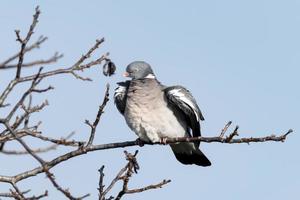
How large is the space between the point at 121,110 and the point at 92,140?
3051mm

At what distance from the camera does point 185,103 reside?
8.34m

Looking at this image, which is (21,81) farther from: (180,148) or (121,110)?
(180,148)

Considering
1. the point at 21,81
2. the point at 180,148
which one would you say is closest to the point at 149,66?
the point at 180,148

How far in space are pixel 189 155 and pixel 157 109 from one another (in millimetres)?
1197

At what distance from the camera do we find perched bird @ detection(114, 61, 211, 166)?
27.3 ft

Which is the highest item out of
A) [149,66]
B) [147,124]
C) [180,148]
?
[149,66]

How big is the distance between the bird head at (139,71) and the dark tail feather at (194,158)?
1238 mm

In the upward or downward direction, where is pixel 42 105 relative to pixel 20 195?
upward

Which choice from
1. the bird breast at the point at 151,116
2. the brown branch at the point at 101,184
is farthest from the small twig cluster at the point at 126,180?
the bird breast at the point at 151,116

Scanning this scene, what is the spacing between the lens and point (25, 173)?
575 centimetres

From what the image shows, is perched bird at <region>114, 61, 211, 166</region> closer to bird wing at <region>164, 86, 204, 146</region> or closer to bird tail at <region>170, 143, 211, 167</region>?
bird wing at <region>164, 86, 204, 146</region>

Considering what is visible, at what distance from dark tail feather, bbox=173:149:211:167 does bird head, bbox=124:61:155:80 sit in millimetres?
1238

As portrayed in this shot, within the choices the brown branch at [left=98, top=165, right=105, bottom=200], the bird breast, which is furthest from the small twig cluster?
the bird breast

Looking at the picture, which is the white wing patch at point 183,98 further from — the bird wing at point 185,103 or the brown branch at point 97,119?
the brown branch at point 97,119
